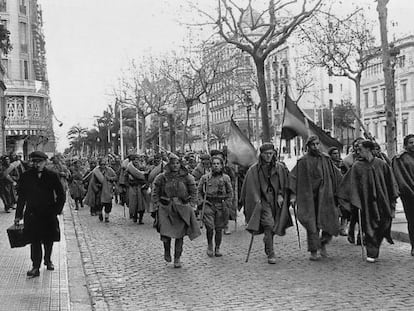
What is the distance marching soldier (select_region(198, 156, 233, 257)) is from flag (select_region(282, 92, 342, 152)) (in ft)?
6.67

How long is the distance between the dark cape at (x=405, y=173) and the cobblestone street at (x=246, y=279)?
2.97 feet

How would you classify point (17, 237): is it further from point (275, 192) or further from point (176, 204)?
point (275, 192)

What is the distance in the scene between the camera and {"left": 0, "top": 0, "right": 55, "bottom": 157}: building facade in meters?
61.9

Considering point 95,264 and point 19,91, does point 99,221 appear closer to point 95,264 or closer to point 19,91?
point 95,264

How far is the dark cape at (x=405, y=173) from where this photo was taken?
368 inches

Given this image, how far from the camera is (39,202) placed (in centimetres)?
853

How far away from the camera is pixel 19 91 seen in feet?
211

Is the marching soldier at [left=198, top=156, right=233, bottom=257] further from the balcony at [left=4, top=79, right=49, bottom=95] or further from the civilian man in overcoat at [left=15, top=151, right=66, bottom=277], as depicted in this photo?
the balcony at [left=4, top=79, right=49, bottom=95]

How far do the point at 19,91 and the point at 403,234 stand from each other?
190 feet

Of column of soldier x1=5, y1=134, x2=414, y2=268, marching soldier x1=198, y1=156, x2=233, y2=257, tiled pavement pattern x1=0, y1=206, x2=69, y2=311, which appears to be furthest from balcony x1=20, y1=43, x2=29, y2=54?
column of soldier x1=5, y1=134, x2=414, y2=268

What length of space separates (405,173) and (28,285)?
5274mm

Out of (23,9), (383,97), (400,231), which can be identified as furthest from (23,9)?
→ (400,231)

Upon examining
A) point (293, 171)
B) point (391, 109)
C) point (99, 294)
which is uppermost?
point (391, 109)

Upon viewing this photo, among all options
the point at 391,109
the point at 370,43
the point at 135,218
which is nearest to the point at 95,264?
the point at 135,218
